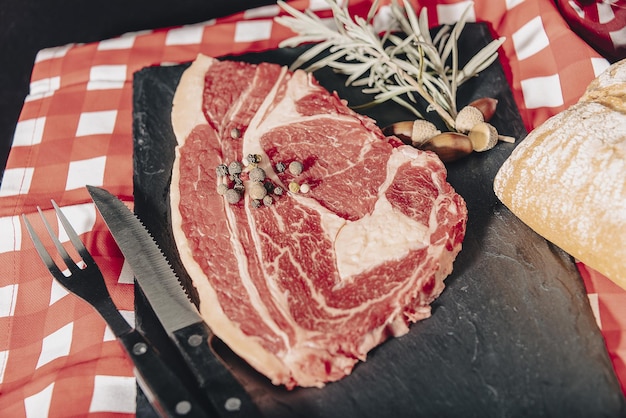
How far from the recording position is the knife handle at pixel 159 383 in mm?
1909

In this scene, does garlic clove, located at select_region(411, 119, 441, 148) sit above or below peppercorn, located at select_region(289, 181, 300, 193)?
above

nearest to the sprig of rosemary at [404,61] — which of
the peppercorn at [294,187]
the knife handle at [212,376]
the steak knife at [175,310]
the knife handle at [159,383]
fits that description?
the peppercorn at [294,187]

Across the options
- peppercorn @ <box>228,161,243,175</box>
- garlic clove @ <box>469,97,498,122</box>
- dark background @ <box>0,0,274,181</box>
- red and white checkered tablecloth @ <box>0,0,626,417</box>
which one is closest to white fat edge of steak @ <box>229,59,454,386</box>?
peppercorn @ <box>228,161,243,175</box>

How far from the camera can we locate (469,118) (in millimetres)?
2682

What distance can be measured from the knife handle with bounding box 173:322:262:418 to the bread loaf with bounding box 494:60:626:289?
1301mm

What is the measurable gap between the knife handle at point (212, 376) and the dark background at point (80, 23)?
2637 millimetres

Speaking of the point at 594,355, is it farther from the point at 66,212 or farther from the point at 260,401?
the point at 66,212

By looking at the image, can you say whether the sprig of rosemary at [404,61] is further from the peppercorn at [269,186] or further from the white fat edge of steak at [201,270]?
the peppercorn at [269,186]

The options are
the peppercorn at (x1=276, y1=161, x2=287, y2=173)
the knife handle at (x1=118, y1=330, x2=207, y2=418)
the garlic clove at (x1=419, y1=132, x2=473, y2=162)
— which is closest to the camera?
the knife handle at (x1=118, y1=330, x2=207, y2=418)

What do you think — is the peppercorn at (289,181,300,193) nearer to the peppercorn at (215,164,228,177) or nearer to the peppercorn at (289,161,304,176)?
the peppercorn at (289,161,304,176)

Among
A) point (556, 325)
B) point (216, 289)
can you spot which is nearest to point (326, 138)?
point (216, 289)

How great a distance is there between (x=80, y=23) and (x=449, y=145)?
2.90 metres

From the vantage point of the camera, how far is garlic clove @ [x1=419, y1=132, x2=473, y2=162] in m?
2.62

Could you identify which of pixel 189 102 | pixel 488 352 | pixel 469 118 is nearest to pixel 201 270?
pixel 189 102
